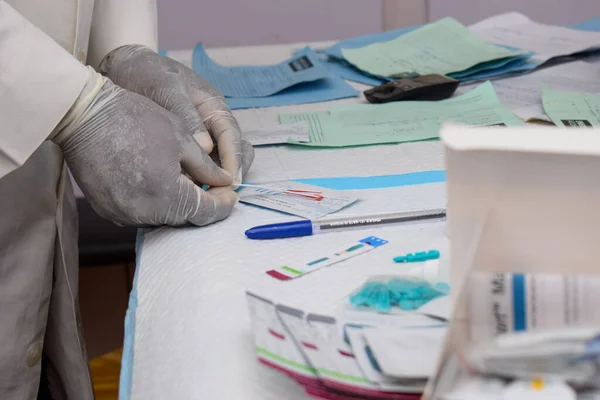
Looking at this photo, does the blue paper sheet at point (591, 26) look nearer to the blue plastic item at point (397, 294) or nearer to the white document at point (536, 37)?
the white document at point (536, 37)

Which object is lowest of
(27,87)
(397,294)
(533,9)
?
(533,9)

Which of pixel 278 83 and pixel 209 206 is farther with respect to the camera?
pixel 278 83

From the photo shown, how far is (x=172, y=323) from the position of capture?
2.01 ft

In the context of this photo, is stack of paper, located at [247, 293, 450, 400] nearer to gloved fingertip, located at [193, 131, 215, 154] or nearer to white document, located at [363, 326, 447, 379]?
white document, located at [363, 326, 447, 379]

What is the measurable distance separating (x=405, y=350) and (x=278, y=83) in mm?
928

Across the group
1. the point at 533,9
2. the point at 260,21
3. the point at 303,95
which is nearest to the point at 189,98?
the point at 303,95

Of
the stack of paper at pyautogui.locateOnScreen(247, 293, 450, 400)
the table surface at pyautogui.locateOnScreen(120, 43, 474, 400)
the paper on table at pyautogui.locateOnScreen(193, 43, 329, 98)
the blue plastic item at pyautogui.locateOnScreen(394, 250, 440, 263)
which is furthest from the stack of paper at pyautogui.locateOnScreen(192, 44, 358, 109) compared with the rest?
the stack of paper at pyautogui.locateOnScreen(247, 293, 450, 400)

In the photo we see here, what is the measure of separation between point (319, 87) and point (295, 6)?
3.64 ft

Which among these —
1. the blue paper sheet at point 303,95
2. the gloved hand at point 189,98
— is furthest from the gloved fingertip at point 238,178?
the blue paper sheet at point 303,95

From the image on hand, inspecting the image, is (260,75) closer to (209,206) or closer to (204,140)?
(204,140)

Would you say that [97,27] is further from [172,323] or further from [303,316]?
[303,316]

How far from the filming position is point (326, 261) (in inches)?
25.0

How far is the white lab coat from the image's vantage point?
0.73 metres

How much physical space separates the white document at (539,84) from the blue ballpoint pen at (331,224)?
40 cm
